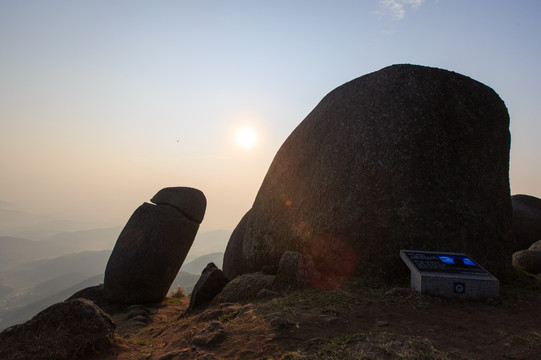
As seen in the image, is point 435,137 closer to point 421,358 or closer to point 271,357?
point 421,358

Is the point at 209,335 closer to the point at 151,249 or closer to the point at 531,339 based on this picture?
the point at 531,339

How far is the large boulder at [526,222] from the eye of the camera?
53.2 feet

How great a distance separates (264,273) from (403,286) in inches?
138

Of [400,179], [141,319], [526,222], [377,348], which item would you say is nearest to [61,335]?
[141,319]

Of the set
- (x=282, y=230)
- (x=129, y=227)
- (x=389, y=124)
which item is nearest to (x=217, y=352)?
(x=282, y=230)

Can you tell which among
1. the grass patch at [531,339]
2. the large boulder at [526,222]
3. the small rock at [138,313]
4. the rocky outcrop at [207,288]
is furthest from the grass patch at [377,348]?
the large boulder at [526,222]

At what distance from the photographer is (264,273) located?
8.98 metres

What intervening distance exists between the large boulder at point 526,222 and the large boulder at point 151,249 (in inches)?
581

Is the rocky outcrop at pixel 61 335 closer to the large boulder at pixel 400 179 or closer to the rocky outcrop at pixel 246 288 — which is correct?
the rocky outcrop at pixel 246 288

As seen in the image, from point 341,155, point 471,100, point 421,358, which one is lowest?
point 421,358

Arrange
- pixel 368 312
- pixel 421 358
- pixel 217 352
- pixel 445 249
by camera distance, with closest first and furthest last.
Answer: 1. pixel 421 358
2. pixel 217 352
3. pixel 368 312
4. pixel 445 249

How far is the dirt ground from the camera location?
4066 millimetres

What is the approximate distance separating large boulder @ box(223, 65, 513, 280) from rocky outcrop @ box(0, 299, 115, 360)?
4.30 meters

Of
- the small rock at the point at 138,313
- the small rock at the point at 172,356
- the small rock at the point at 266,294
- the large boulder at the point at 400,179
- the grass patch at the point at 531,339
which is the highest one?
the large boulder at the point at 400,179
